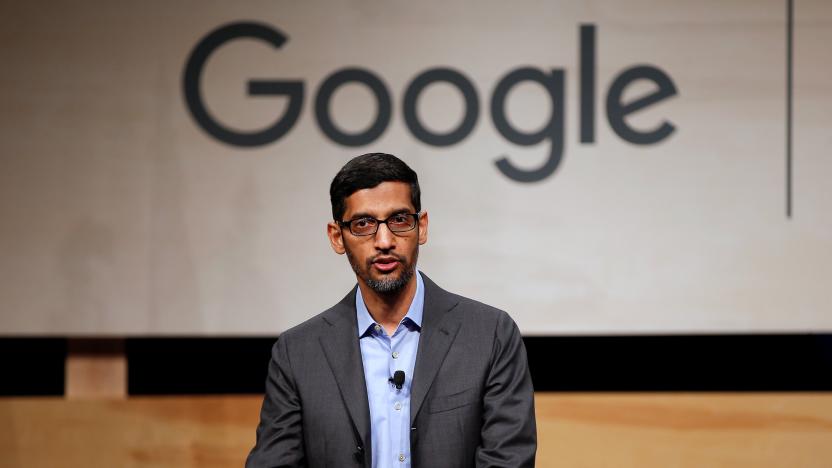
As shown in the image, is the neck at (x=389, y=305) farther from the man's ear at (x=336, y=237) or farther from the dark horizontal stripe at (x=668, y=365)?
the dark horizontal stripe at (x=668, y=365)

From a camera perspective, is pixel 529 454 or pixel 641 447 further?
pixel 641 447

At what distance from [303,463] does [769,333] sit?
1748 millimetres

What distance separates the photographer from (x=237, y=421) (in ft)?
10.3

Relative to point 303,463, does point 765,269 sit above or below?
above

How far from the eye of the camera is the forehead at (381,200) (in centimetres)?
191

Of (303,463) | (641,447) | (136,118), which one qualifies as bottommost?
(641,447)

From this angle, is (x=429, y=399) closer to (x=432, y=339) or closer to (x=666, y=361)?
(x=432, y=339)

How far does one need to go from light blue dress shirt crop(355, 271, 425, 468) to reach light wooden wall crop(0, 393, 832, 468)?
1.21 m

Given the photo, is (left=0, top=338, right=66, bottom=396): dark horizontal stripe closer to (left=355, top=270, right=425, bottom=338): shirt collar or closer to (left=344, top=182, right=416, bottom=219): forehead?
(left=355, top=270, right=425, bottom=338): shirt collar

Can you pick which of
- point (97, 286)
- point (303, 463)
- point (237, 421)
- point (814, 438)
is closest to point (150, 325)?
point (97, 286)

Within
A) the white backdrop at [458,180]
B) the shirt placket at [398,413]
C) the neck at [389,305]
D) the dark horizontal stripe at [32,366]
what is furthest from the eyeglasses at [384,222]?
the dark horizontal stripe at [32,366]

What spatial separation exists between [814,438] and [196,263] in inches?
83.8

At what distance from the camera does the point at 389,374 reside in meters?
1.97

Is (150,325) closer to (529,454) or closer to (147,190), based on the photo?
(147,190)
